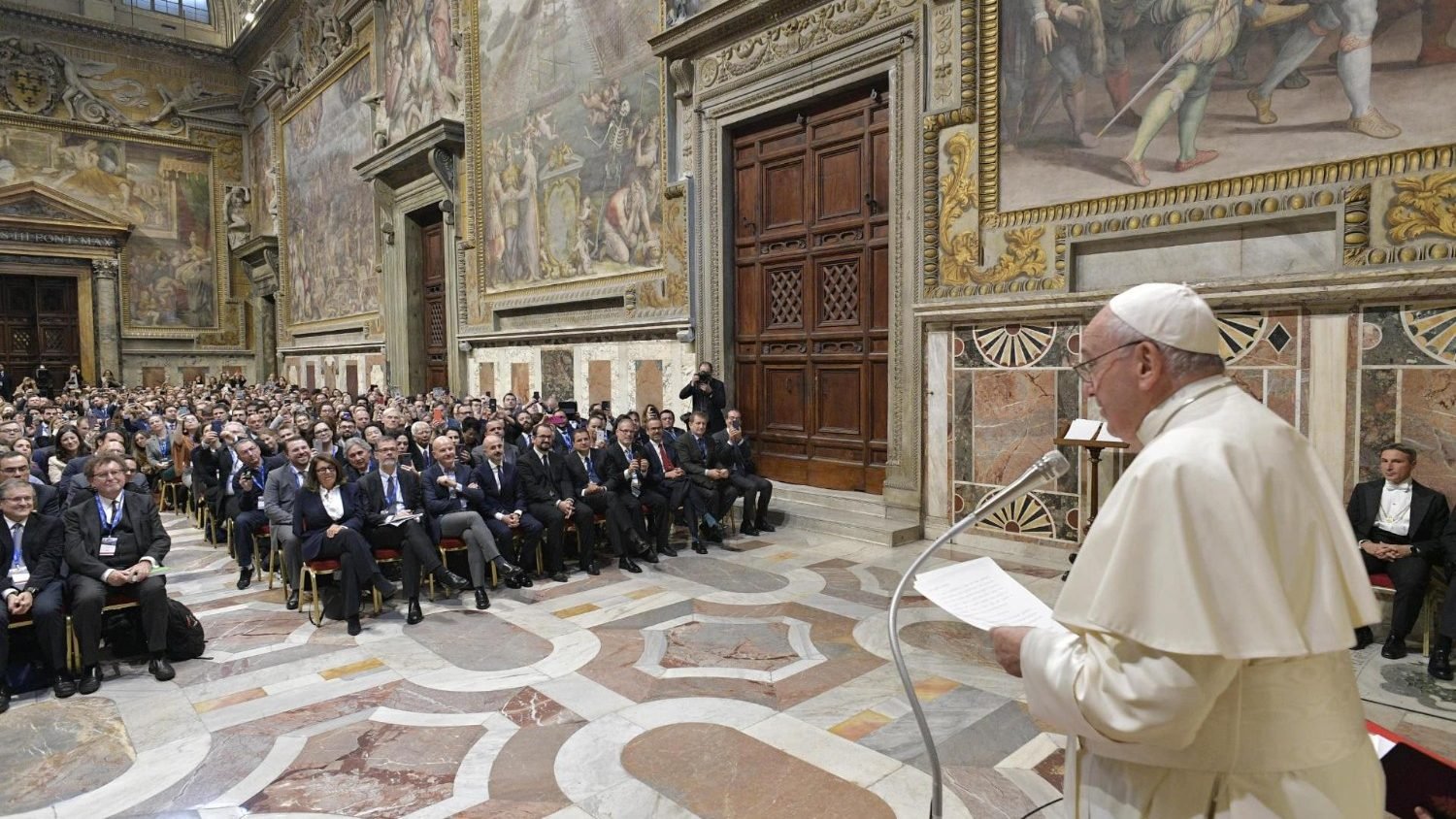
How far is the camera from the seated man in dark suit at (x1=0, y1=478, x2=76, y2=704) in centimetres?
449

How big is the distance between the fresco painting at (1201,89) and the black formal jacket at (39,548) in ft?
24.4

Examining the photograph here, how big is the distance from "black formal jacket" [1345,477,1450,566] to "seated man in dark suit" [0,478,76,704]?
7.70 meters

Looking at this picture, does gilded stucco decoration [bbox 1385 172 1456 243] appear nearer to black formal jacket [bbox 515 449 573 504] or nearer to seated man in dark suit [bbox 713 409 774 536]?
seated man in dark suit [bbox 713 409 774 536]

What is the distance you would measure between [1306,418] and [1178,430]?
5328 millimetres

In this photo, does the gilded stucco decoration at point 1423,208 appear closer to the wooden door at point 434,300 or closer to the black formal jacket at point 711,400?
the black formal jacket at point 711,400

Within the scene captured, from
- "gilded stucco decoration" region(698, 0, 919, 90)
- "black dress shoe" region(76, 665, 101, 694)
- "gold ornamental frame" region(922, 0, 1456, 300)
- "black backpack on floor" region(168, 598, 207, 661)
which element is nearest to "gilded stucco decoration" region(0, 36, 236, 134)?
"gilded stucco decoration" region(698, 0, 919, 90)

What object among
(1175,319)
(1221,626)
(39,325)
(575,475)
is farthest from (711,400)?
(39,325)

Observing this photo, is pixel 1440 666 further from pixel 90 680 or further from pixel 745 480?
pixel 90 680

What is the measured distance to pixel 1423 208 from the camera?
5.06 m

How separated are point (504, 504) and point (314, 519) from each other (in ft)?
5.12

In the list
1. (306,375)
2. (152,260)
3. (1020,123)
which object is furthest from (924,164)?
(152,260)

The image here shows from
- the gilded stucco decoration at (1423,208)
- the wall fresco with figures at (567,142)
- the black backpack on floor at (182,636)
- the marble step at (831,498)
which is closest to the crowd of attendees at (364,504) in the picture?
the black backpack on floor at (182,636)

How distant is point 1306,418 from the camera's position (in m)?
5.55

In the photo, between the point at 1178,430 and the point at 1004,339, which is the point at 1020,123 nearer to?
the point at 1004,339
